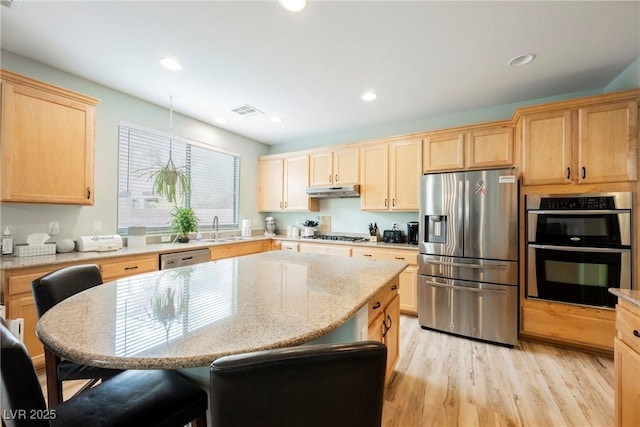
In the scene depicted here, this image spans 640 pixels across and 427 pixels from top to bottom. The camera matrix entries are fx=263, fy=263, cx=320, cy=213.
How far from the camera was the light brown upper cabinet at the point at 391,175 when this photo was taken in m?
3.52

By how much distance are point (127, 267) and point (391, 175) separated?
326cm

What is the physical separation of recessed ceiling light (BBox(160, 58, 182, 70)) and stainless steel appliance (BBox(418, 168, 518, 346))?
2777 mm

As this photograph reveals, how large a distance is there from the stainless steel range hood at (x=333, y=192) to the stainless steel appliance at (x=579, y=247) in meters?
2.04

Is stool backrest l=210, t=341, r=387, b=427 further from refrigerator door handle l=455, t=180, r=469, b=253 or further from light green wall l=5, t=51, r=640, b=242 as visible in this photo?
light green wall l=5, t=51, r=640, b=242

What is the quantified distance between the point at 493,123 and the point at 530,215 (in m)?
1.13

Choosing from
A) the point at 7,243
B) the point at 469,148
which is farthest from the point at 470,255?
the point at 7,243

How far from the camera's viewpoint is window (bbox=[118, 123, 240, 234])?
3.12 metres

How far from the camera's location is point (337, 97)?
10.1 feet

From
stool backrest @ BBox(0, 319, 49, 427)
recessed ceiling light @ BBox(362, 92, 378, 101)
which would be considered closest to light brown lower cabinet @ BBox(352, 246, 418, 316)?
recessed ceiling light @ BBox(362, 92, 378, 101)

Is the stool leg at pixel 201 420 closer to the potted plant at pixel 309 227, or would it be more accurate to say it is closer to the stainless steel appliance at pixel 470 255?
the stainless steel appliance at pixel 470 255

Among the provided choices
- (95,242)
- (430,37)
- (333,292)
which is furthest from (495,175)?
(95,242)

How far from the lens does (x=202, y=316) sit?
1001 millimetres

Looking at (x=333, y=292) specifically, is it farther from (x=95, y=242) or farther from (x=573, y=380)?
(x=95, y=242)

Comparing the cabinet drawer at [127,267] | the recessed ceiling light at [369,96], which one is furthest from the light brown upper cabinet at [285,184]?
the cabinet drawer at [127,267]
